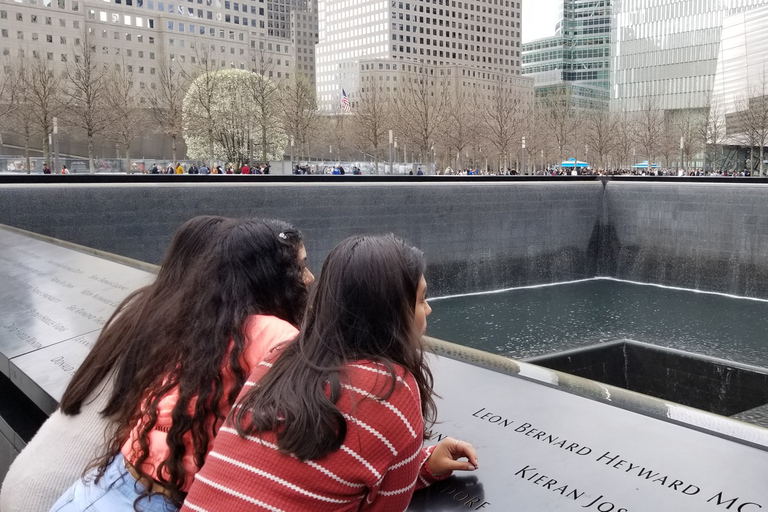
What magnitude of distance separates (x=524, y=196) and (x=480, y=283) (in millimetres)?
3059

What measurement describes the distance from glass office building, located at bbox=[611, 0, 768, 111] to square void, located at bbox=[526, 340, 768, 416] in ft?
208

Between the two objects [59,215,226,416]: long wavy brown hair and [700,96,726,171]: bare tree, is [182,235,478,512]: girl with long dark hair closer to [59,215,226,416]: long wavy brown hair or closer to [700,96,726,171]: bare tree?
[59,215,226,416]: long wavy brown hair

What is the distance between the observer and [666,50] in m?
74.9

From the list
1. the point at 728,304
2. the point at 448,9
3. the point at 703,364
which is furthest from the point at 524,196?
the point at 448,9

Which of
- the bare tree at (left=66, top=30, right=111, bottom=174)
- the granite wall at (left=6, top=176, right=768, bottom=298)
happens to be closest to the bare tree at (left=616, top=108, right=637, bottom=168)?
the granite wall at (left=6, top=176, right=768, bottom=298)

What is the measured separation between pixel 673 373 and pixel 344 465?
10.1 m

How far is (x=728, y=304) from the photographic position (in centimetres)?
1681

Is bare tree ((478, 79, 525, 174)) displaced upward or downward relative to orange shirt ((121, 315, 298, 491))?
upward

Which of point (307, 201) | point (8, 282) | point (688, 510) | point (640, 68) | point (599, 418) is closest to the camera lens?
point (688, 510)

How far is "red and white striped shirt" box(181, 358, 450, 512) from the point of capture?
5.08 ft

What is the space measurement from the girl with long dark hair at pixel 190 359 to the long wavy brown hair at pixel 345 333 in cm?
31

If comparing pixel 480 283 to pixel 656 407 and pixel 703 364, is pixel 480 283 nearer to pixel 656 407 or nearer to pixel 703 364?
pixel 703 364

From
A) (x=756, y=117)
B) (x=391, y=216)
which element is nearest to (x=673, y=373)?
(x=391, y=216)

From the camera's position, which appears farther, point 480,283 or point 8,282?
point 480,283
